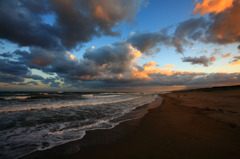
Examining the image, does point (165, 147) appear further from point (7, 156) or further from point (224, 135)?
point (7, 156)

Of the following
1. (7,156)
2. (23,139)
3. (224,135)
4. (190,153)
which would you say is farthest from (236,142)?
(23,139)

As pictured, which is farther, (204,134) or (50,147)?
(204,134)

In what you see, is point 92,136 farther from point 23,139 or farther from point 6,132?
point 6,132

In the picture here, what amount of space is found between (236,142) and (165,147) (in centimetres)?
258

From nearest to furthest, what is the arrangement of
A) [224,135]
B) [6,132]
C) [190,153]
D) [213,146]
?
[190,153] → [213,146] → [224,135] → [6,132]

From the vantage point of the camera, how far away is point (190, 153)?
327 centimetres

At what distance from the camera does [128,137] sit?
4.81 metres

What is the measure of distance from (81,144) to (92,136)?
2.84 ft

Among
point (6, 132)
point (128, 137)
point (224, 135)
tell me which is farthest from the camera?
point (6, 132)

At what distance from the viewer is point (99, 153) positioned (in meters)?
3.48

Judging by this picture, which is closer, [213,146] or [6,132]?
[213,146]

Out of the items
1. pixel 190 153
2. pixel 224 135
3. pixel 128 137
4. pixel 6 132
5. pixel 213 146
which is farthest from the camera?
pixel 6 132

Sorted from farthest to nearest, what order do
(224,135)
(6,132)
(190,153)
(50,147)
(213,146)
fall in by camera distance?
1. (6,132)
2. (224,135)
3. (50,147)
4. (213,146)
5. (190,153)

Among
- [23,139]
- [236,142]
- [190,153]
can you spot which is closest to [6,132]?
[23,139]
